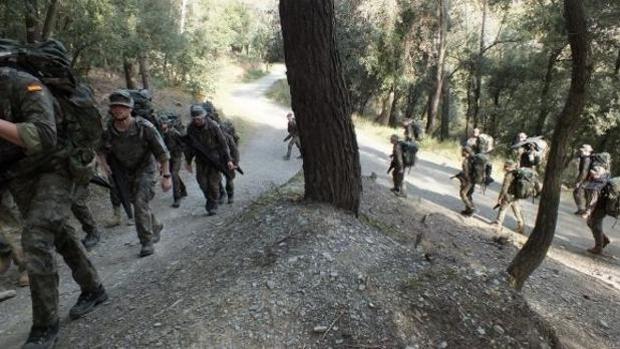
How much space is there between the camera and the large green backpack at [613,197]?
8.73m

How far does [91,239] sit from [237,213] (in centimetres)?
A: 211

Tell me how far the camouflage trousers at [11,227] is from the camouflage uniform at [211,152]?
3.18 m

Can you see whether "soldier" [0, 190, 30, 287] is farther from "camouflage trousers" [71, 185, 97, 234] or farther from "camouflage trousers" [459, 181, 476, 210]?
"camouflage trousers" [459, 181, 476, 210]

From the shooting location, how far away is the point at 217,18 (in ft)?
90.0

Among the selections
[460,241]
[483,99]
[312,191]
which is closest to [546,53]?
[483,99]

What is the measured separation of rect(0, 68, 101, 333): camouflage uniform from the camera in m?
3.20

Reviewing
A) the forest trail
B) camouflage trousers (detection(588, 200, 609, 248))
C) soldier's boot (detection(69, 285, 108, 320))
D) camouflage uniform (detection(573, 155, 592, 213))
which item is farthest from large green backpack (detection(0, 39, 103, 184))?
camouflage uniform (detection(573, 155, 592, 213))

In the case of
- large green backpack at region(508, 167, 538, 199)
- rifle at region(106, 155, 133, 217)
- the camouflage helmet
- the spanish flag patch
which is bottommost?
rifle at region(106, 155, 133, 217)

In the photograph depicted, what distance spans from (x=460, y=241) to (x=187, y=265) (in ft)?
17.7

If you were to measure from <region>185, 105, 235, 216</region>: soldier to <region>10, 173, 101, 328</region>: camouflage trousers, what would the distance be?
4408 millimetres

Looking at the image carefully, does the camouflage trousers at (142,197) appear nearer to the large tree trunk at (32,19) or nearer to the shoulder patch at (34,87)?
the shoulder patch at (34,87)

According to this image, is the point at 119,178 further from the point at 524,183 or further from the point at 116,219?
the point at 524,183

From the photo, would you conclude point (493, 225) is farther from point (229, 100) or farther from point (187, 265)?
point (229, 100)

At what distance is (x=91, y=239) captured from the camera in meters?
6.77
